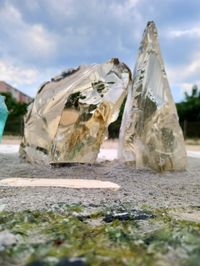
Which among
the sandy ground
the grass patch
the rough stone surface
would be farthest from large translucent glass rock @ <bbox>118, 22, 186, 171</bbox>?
the rough stone surface

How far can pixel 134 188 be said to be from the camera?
188 inches

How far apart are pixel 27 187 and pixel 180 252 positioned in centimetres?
264

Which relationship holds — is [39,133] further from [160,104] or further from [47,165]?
[160,104]

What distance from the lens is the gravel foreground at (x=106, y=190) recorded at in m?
3.64

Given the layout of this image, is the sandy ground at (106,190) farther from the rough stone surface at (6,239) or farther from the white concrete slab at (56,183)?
the rough stone surface at (6,239)

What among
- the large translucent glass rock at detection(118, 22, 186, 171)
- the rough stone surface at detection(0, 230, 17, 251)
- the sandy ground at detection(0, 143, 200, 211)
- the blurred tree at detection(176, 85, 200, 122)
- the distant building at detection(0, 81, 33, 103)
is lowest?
the rough stone surface at detection(0, 230, 17, 251)

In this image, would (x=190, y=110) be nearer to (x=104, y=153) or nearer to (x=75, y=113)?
(x=104, y=153)

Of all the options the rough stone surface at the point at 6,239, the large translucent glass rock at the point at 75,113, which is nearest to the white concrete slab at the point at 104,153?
the large translucent glass rock at the point at 75,113

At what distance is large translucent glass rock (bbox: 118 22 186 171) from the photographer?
20.8 ft

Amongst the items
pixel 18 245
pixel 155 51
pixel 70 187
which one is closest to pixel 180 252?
pixel 18 245

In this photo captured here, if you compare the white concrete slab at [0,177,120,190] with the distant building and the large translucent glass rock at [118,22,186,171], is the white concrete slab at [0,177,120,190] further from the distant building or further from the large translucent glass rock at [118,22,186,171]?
the distant building

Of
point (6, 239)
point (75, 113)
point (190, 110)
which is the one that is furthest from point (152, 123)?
point (190, 110)

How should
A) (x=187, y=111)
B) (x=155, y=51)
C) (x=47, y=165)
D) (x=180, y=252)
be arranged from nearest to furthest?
(x=180, y=252) < (x=47, y=165) < (x=155, y=51) < (x=187, y=111)

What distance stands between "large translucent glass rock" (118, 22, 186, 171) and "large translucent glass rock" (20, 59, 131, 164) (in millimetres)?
305
